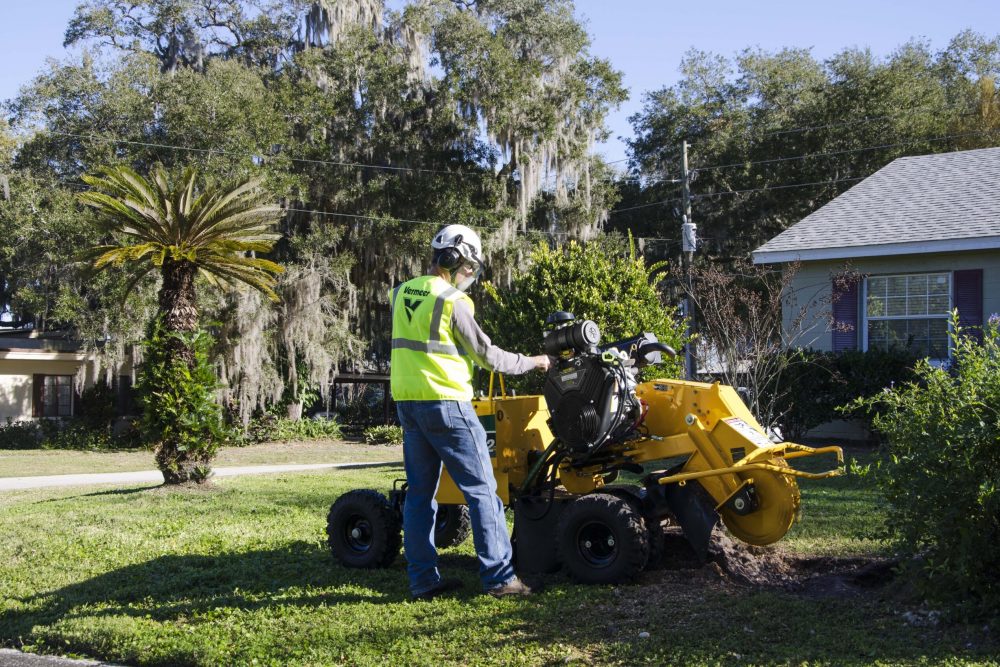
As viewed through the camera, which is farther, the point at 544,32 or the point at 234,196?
the point at 544,32

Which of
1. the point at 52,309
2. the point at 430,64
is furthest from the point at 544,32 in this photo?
the point at 52,309

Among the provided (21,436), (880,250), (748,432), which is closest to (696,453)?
(748,432)

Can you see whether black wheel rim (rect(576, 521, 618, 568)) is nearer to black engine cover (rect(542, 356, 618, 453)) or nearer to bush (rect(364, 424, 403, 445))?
black engine cover (rect(542, 356, 618, 453))

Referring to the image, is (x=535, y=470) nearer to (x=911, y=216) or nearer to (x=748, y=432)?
(x=748, y=432)

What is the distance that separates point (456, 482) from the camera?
5516 mm

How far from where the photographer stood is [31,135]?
29.0 metres

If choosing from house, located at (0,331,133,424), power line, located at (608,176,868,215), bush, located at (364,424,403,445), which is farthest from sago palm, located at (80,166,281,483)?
power line, located at (608,176,868,215)

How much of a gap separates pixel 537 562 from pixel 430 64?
24.4 m

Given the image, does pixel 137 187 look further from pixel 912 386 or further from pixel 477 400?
pixel 912 386

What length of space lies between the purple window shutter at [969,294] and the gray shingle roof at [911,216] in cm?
54

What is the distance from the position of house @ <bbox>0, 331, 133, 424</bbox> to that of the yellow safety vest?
23226mm

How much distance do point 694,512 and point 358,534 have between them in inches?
93.5

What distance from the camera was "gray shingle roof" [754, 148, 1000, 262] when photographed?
14.7 m

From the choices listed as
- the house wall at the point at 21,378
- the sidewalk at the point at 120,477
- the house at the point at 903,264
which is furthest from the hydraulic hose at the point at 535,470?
the house wall at the point at 21,378
